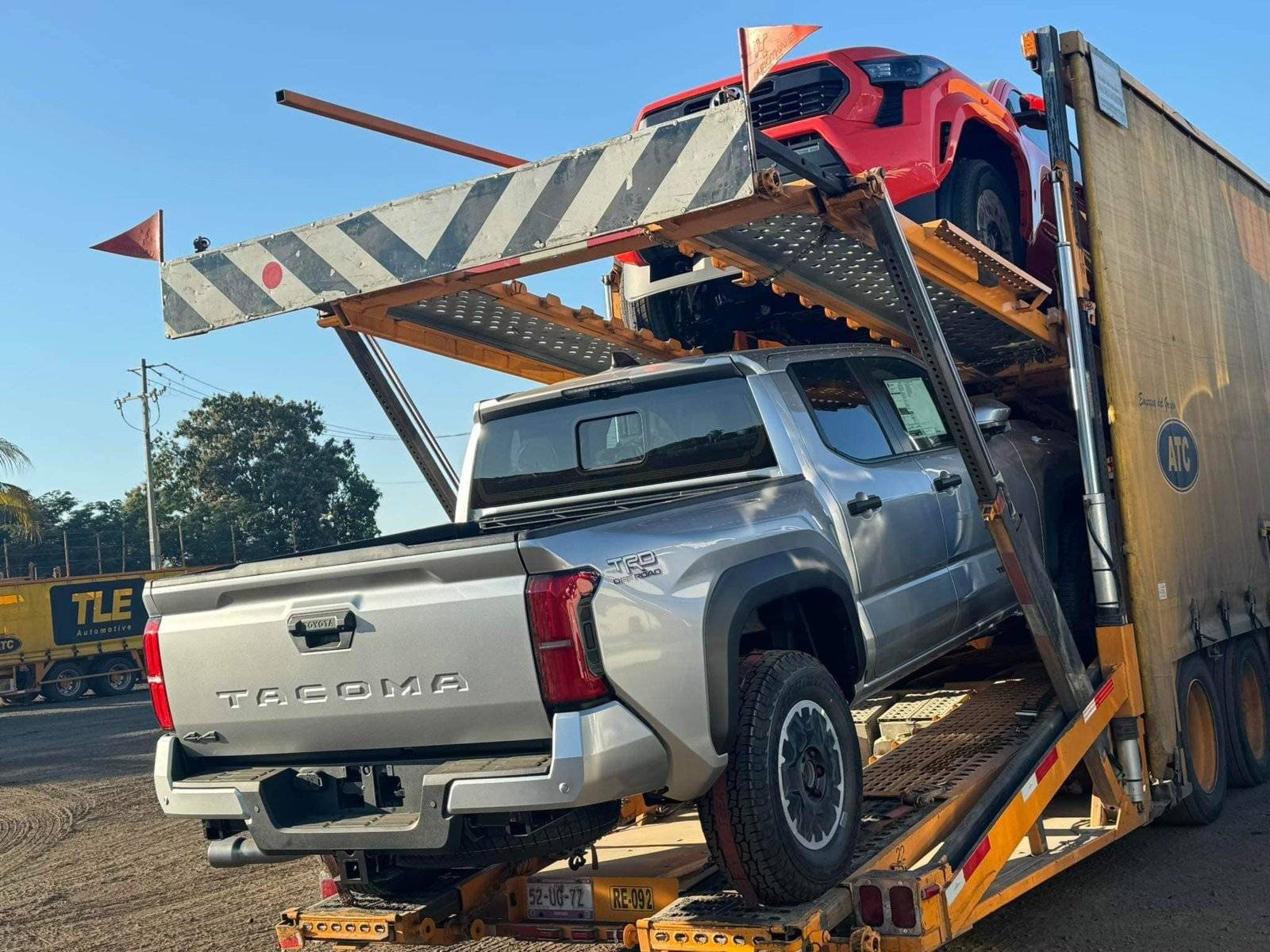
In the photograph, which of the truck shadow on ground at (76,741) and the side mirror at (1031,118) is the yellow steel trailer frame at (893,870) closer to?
the side mirror at (1031,118)

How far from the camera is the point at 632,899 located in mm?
3992

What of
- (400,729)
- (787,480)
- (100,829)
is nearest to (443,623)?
(400,729)

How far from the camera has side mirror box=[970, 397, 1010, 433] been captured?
5312 millimetres

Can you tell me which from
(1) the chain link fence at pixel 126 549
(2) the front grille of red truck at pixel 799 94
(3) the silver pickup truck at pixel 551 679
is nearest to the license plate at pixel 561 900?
(3) the silver pickup truck at pixel 551 679

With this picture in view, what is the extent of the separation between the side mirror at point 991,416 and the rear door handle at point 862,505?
0.79 meters

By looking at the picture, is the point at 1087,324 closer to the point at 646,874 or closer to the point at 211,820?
the point at 646,874

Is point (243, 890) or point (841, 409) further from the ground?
point (841, 409)

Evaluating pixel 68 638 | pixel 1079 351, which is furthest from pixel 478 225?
pixel 68 638

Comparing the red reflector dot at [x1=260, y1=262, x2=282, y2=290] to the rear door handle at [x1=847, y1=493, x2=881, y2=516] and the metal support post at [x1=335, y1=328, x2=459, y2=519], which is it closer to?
the metal support post at [x1=335, y1=328, x2=459, y2=519]

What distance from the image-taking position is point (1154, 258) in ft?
19.9

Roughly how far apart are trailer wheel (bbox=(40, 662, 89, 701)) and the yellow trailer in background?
0.05ft

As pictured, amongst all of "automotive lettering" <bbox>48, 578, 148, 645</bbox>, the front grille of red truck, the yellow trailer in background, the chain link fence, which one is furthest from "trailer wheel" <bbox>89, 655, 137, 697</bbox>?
the front grille of red truck

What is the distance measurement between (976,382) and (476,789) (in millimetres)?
4605

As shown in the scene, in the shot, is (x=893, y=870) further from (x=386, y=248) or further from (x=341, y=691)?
(x=386, y=248)
